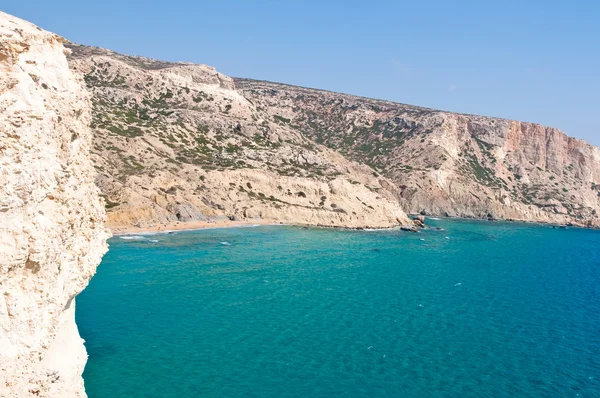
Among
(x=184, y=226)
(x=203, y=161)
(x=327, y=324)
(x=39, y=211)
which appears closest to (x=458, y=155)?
(x=203, y=161)

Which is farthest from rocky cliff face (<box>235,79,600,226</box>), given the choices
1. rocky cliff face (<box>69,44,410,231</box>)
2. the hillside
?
rocky cliff face (<box>69,44,410,231</box>)

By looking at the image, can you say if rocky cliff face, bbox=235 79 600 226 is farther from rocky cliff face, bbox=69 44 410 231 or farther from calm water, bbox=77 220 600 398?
calm water, bbox=77 220 600 398

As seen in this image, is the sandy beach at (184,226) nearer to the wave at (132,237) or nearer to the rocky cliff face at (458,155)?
the wave at (132,237)

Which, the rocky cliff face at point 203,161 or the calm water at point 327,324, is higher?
the rocky cliff face at point 203,161

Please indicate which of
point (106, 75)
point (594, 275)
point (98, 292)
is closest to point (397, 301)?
point (98, 292)

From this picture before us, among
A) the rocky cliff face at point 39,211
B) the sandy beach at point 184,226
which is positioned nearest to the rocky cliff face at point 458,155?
the sandy beach at point 184,226

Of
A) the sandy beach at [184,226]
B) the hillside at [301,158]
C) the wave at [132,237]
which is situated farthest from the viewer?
the hillside at [301,158]

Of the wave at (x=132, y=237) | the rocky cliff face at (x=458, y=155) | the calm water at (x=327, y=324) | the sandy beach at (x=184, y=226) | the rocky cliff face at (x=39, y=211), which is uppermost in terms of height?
the rocky cliff face at (x=458, y=155)
